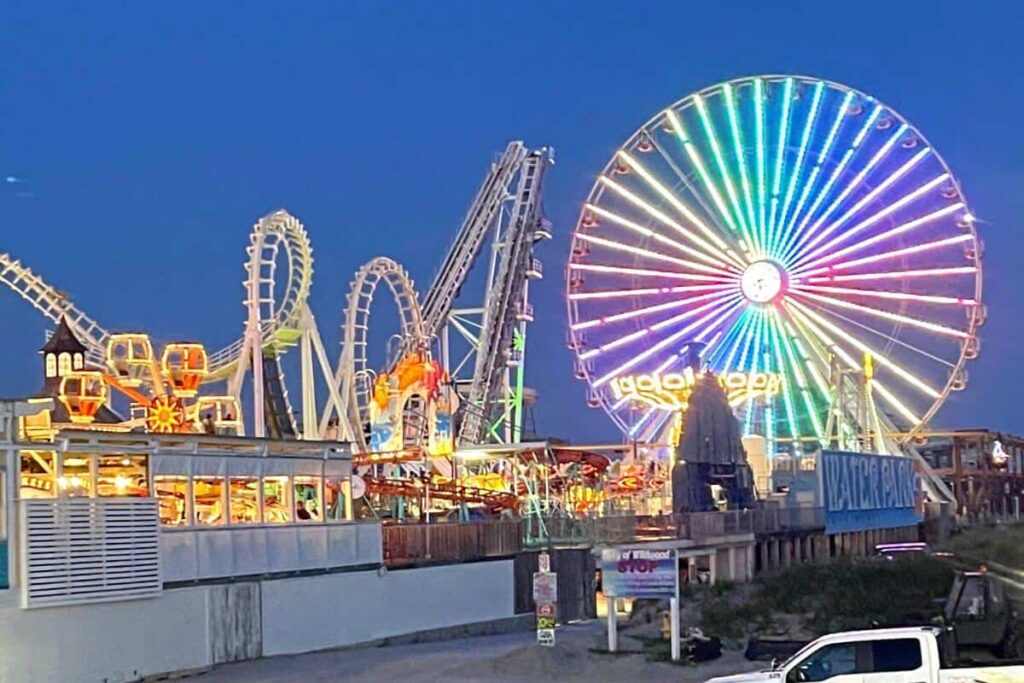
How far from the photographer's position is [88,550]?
89.9 feet

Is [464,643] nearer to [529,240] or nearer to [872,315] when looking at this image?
[872,315]

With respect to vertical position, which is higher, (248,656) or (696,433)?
(696,433)

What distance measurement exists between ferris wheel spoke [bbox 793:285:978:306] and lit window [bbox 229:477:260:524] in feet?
115

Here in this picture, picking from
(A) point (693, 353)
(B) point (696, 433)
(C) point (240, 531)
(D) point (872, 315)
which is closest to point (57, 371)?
(C) point (240, 531)

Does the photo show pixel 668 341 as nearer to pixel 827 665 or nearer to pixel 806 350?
pixel 806 350

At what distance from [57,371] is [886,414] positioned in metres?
52.1

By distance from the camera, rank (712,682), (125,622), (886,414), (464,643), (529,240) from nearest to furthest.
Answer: (712,682) → (125,622) → (464,643) → (529,240) → (886,414)

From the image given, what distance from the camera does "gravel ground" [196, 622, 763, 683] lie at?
26.4 meters

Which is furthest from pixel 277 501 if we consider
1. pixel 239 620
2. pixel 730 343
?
pixel 730 343

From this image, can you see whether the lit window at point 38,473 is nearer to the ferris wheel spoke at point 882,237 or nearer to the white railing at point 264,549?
the white railing at point 264,549

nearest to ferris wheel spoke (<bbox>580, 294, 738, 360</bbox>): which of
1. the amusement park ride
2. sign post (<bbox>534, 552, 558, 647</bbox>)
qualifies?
the amusement park ride

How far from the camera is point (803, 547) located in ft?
197

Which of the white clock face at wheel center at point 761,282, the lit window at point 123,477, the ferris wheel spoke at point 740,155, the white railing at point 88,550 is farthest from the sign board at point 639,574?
the ferris wheel spoke at point 740,155

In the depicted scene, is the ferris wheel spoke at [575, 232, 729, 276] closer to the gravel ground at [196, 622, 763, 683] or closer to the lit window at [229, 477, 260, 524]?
the gravel ground at [196, 622, 763, 683]
